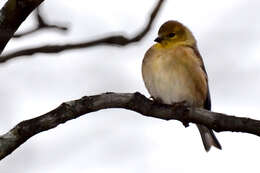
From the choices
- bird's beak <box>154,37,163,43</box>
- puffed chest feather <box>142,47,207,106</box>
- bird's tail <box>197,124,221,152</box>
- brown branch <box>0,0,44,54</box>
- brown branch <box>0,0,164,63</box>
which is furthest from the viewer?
bird's beak <box>154,37,163,43</box>

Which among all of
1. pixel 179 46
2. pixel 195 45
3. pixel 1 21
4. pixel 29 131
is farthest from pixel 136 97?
pixel 195 45

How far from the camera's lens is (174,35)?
666 centimetres

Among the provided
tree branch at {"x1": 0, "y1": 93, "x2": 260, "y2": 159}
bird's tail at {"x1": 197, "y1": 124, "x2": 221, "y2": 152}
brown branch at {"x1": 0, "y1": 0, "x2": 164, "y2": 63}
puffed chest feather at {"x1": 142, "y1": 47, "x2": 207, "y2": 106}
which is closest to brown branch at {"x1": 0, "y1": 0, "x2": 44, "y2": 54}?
brown branch at {"x1": 0, "y1": 0, "x2": 164, "y2": 63}

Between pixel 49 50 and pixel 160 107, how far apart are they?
3.83 feet

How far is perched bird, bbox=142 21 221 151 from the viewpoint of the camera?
5918 millimetres

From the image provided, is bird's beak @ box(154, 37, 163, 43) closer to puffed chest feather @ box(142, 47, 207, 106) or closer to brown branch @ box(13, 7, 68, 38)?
puffed chest feather @ box(142, 47, 207, 106)

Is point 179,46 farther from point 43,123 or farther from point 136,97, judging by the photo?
point 43,123

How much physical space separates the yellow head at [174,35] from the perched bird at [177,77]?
0.56 feet

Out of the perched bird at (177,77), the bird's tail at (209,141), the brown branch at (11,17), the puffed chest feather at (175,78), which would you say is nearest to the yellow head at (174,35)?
the perched bird at (177,77)

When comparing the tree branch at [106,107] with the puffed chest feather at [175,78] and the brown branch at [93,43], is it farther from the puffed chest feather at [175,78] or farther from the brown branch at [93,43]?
the puffed chest feather at [175,78]

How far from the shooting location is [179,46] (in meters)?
6.36

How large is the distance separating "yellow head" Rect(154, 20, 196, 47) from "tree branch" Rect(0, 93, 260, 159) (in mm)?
2475

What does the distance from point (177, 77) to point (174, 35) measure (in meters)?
0.93

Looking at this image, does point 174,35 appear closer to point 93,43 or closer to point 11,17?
point 93,43
